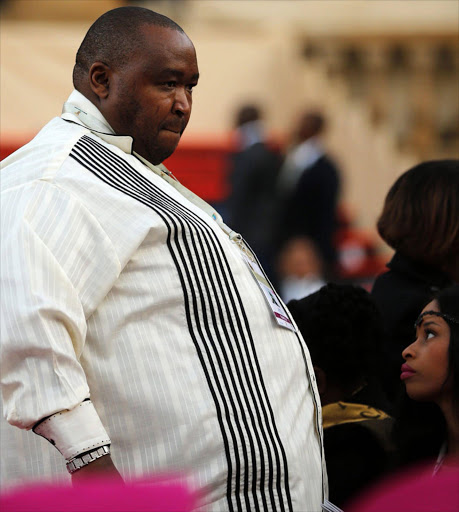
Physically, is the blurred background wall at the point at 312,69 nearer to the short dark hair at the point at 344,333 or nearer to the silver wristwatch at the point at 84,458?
the short dark hair at the point at 344,333

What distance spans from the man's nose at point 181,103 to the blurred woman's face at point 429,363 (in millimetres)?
917

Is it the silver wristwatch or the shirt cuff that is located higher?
the shirt cuff

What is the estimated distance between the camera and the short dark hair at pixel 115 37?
7.63 feet

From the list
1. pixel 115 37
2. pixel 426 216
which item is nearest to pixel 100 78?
pixel 115 37

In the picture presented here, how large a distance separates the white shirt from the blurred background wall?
26.6 feet

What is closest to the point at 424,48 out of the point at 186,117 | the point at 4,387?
the point at 186,117

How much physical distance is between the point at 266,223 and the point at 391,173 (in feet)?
13.2

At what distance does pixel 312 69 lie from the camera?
11289 mm

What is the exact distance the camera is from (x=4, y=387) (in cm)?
186

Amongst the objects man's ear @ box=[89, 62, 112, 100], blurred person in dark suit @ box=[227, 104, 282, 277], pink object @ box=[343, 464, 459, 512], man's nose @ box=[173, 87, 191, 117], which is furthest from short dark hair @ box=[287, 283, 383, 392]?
blurred person in dark suit @ box=[227, 104, 282, 277]

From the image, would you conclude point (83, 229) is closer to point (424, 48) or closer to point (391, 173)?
point (391, 173)

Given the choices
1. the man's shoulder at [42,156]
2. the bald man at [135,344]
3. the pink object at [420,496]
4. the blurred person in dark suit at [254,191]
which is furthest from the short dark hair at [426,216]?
the blurred person in dark suit at [254,191]

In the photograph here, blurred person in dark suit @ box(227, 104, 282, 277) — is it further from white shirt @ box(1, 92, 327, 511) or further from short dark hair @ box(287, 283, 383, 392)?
white shirt @ box(1, 92, 327, 511)

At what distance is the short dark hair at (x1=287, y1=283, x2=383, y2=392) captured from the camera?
9.49ft
